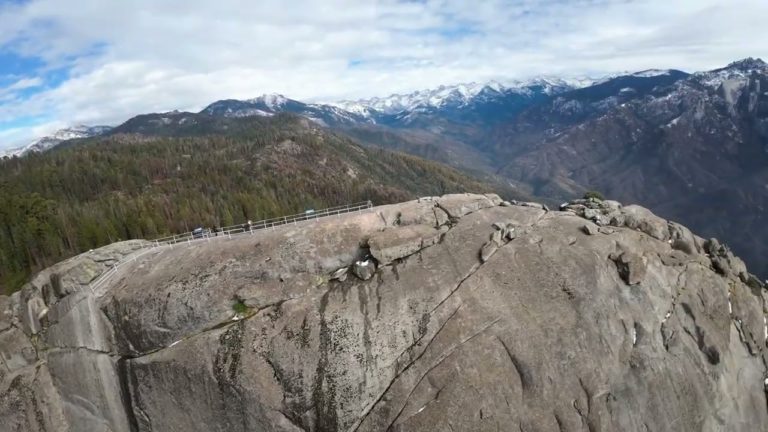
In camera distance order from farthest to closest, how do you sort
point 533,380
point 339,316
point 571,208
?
point 571,208, point 339,316, point 533,380

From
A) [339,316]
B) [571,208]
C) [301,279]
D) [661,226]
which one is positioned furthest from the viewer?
[571,208]

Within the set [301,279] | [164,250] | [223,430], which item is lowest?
[223,430]

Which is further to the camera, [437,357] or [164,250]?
[164,250]

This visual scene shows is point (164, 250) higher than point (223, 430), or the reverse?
point (164, 250)

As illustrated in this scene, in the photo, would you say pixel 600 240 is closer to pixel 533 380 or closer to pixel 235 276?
pixel 533 380

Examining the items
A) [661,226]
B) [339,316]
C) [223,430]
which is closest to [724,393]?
[661,226]

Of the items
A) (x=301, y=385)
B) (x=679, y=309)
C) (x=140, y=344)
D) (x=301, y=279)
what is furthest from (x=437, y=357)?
(x=140, y=344)

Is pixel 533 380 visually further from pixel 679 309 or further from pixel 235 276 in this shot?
pixel 235 276
